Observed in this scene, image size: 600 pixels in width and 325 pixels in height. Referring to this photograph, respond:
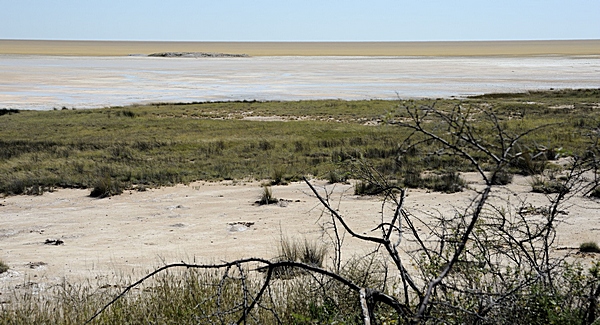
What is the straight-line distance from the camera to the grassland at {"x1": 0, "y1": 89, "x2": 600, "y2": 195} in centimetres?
1775

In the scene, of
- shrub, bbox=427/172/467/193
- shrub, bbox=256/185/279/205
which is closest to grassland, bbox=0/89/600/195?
shrub, bbox=427/172/467/193

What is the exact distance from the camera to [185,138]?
25.3 metres

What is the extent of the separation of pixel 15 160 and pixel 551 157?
16488 mm

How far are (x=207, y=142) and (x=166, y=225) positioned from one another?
1147 cm

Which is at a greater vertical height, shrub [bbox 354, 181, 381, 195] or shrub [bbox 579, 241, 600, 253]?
shrub [bbox 579, 241, 600, 253]

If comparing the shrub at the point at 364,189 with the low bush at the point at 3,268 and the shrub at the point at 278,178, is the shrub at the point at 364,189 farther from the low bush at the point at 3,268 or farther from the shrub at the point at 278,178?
the low bush at the point at 3,268

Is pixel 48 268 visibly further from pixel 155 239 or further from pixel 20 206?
pixel 20 206

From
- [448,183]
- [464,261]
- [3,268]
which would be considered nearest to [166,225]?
[3,268]

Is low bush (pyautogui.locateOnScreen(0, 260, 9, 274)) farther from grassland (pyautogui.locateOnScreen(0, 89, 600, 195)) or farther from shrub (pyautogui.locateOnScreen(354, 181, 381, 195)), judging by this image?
shrub (pyautogui.locateOnScreen(354, 181, 381, 195))

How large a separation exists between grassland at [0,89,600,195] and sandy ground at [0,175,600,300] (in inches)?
43.5

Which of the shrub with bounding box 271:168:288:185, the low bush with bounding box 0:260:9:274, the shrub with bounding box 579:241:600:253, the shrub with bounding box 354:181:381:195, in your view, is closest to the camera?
the low bush with bounding box 0:260:9:274

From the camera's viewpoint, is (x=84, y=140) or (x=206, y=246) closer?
(x=206, y=246)

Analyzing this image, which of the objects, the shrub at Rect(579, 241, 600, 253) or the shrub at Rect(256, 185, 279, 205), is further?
the shrub at Rect(256, 185, 279, 205)

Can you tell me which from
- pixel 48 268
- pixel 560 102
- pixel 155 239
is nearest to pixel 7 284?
pixel 48 268
